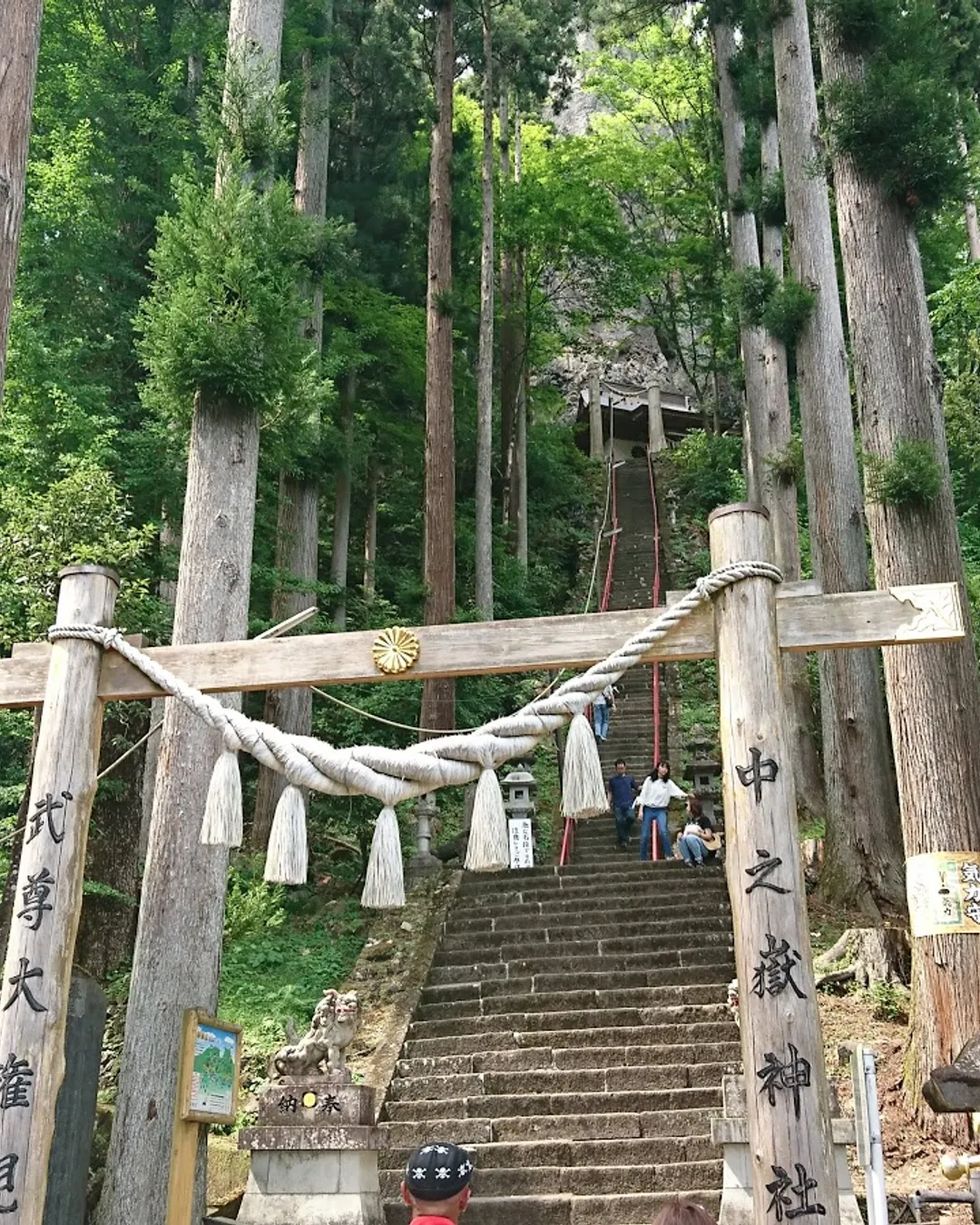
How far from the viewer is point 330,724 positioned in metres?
14.6

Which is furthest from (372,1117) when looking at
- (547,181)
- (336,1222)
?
(547,181)

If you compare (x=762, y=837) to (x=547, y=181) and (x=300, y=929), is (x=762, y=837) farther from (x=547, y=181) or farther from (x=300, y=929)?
(x=547, y=181)

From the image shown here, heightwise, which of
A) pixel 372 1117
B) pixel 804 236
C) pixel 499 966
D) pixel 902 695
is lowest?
pixel 372 1117

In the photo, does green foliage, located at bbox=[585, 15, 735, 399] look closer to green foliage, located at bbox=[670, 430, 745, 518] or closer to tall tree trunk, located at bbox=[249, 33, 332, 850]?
green foliage, located at bbox=[670, 430, 745, 518]

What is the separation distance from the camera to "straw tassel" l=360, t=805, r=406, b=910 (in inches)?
187

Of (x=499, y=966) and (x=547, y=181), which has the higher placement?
(x=547, y=181)

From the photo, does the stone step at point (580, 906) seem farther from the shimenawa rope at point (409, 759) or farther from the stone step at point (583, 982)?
the shimenawa rope at point (409, 759)

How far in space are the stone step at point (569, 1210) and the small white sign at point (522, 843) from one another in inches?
220

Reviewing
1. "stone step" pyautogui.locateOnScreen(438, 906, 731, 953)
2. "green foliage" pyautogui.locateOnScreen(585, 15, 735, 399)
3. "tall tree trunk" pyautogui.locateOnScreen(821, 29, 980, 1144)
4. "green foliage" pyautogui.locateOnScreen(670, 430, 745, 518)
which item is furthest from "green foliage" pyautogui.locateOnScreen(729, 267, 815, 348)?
"green foliage" pyautogui.locateOnScreen(670, 430, 745, 518)

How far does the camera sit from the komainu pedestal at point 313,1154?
7.02 m

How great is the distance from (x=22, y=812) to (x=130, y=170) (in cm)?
730

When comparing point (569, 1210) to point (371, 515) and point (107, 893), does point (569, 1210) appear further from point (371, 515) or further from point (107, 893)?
point (371, 515)

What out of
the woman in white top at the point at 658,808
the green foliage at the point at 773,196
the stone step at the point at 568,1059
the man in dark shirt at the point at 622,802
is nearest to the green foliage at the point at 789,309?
the green foliage at the point at 773,196

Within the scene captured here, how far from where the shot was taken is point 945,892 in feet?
21.9
